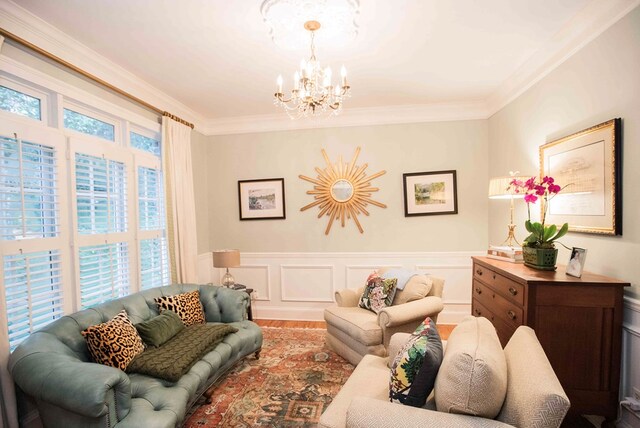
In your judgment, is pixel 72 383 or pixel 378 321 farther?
pixel 378 321

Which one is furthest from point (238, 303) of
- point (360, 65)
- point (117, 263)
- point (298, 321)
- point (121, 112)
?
point (360, 65)

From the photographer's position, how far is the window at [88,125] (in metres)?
2.46

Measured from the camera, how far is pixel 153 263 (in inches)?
129

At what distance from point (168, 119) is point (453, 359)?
11.6ft

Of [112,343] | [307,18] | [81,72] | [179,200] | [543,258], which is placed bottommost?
[112,343]

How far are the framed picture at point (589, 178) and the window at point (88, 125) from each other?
3.93 meters

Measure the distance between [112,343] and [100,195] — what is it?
4.26 feet

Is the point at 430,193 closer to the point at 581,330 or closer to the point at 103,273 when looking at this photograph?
the point at 581,330

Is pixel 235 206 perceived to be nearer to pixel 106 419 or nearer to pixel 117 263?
pixel 117 263

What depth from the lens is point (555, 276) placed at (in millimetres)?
2066

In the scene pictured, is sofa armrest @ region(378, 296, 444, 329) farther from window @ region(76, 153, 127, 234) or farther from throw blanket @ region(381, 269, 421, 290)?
window @ region(76, 153, 127, 234)

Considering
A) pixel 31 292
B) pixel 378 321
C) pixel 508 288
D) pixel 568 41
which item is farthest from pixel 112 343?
pixel 568 41

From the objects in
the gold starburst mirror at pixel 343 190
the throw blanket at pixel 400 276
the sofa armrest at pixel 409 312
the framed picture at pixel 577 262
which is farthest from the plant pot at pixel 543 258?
the gold starburst mirror at pixel 343 190

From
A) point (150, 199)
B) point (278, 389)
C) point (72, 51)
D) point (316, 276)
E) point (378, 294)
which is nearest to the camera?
point (72, 51)
